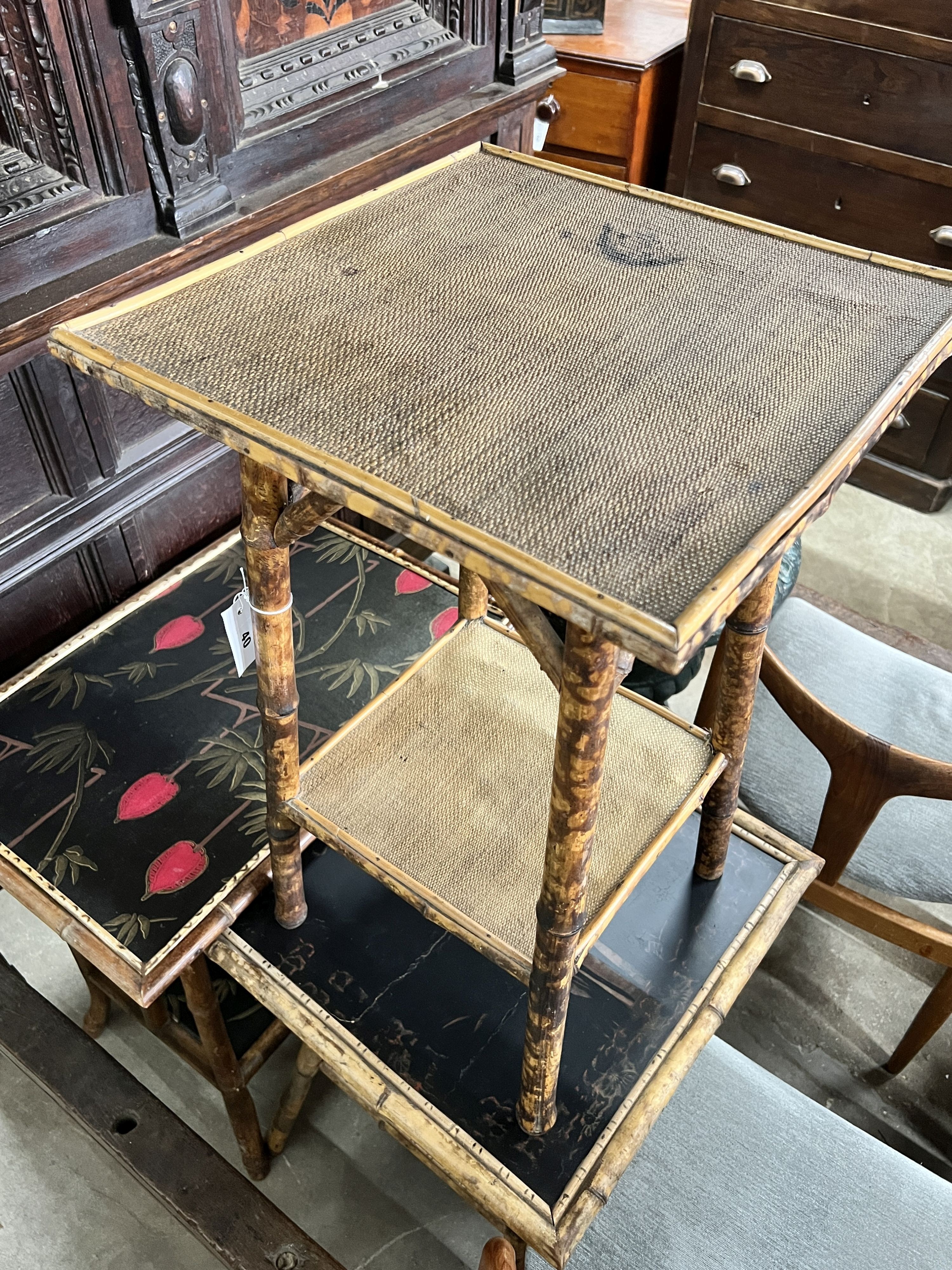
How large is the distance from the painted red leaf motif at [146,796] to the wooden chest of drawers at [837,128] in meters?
2.29

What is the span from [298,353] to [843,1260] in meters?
1.06

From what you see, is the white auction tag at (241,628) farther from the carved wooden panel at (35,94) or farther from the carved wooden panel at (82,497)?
the carved wooden panel at (35,94)

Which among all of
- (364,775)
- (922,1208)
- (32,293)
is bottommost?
(922,1208)

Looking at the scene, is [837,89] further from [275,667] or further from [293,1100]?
[293,1100]

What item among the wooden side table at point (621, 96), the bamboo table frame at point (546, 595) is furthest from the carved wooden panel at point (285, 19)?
the wooden side table at point (621, 96)

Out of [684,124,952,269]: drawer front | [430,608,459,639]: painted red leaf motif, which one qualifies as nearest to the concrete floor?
[430,608,459,639]: painted red leaf motif

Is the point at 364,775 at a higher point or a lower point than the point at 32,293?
lower

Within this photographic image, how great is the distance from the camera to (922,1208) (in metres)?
1.10

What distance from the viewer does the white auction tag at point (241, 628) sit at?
119cm

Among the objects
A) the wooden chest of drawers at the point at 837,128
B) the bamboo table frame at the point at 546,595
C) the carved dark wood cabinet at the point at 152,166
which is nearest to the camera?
the bamboo table frame at the point at 546,595

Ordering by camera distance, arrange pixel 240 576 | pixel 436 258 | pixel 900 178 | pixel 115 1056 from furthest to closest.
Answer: pixel 900 178 < pixel 115 1056 < pixel 240 576 < pixel 436 258

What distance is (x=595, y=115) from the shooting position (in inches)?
113

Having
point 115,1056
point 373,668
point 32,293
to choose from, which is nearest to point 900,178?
point 373,668

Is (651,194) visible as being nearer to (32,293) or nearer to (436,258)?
(436,258)
